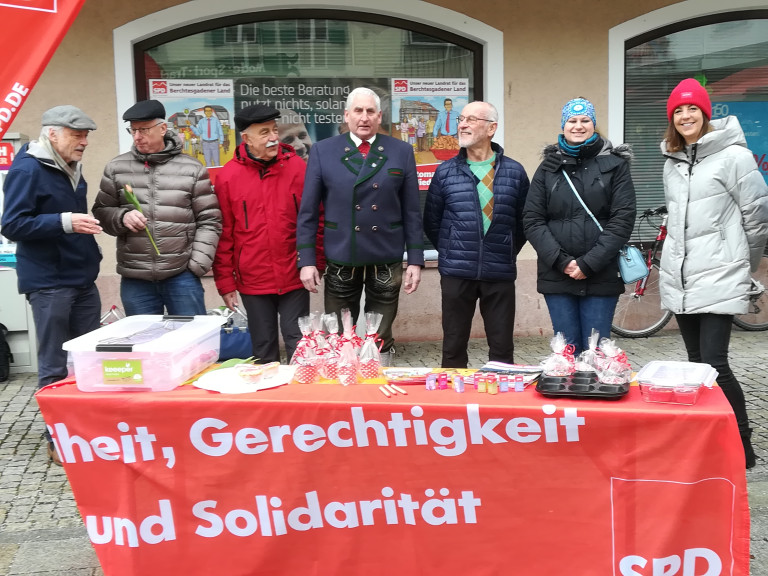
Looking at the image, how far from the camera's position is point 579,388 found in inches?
120

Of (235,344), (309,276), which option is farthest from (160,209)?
(235,344)

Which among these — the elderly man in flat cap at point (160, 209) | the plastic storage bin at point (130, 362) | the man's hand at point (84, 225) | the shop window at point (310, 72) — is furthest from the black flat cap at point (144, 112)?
the shop window at point (310, 72)

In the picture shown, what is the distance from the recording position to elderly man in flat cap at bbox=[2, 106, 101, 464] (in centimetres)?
438

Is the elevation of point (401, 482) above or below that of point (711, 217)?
below

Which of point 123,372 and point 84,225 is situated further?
point 84,225

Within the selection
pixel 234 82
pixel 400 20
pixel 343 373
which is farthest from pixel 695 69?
pixel 343 373

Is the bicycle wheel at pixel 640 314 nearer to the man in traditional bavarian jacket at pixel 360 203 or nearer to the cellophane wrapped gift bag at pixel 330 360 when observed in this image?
the man in traditional bavarian jacket at pixel 360 203

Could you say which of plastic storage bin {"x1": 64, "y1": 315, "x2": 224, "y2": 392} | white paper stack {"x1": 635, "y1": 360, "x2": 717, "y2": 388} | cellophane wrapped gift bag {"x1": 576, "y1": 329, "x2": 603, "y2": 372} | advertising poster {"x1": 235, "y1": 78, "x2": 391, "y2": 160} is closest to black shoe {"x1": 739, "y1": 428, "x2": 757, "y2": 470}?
white paper stack {"x1": 635, "y1": 360, "x2": 717, "y2": 388}

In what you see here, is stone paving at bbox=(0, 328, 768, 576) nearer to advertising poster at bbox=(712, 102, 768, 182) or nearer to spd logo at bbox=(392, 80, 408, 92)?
advertising poster at bbox=(712, 102, 768, 182)

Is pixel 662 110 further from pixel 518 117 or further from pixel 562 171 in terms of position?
pixel 562 171

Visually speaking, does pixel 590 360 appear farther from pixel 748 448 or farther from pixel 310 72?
pixel 310 72

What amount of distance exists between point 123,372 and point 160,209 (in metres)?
1.68

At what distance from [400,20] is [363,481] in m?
5.53

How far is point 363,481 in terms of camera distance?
3.10m
